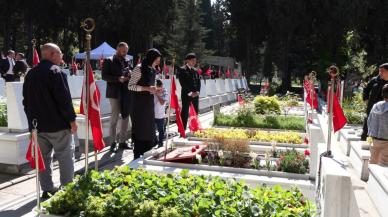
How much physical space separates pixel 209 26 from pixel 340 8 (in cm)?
3896

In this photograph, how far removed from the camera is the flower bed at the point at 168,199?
11.2 feet

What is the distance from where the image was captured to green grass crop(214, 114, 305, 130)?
10.7m

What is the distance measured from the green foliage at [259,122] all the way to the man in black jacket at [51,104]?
629 cm

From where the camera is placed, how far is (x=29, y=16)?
38625 mm

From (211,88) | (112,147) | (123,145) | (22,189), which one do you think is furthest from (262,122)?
(211,88)

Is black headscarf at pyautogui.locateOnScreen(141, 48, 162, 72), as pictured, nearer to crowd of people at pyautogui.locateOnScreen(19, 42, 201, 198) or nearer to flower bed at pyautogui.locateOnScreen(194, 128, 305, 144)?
crowd of people at pyautogui.locateOnScreen(19, 42, 201, 198)

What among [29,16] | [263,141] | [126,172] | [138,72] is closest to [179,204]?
[126,172]

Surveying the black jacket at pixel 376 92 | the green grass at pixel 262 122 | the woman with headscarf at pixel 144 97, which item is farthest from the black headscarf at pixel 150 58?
the green grass at pixel 262 122

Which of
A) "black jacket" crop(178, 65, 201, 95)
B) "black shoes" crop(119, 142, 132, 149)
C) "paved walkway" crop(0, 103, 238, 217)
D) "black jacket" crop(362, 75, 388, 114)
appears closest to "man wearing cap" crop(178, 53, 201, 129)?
"black jacket" crop(178, 65, 201, 95)

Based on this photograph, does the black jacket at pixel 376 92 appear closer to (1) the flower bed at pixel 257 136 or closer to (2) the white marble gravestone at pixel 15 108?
(1) the flower bed at pixel 257 136

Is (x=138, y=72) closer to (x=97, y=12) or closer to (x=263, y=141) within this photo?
(x=263, y=141)

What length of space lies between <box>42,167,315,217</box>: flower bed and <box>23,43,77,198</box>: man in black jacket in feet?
3.66

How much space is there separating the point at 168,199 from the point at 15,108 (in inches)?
166

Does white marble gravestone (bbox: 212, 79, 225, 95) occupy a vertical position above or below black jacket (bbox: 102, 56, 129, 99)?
below
